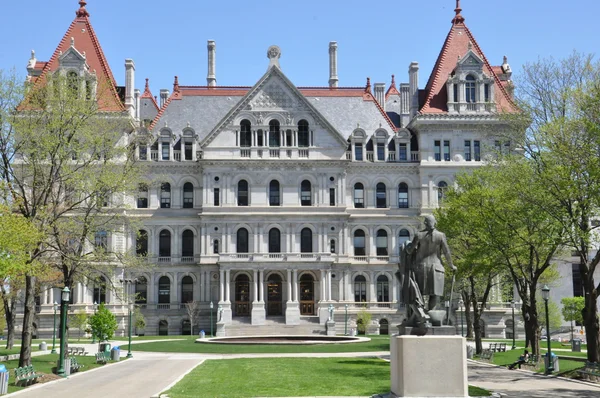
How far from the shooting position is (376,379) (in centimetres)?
2661

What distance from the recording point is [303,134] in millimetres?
67188

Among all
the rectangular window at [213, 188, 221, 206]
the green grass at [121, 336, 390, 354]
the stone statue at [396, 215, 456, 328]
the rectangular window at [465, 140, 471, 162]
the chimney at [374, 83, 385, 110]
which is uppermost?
the chimney at [374, 83, 385, 110]

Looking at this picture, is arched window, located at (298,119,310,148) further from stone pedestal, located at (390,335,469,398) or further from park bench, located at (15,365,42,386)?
stone pedestal, located at (390,335,469,398)

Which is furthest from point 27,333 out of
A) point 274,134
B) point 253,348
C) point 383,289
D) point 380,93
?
point 380,93

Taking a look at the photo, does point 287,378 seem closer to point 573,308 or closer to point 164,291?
point 164,291

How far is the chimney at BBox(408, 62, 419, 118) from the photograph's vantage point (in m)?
70.3

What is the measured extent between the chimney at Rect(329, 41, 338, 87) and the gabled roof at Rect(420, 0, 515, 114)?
32.1 ft

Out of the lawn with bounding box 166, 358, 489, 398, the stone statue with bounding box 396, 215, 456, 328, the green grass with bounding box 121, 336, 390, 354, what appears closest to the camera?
the stone statue with bounding box 396, 215, 456, 328

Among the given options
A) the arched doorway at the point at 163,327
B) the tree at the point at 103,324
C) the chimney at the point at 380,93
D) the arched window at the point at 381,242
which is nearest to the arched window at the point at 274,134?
the arched window at the point at 381,242

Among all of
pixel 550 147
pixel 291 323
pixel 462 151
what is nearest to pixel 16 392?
pixel 550 147

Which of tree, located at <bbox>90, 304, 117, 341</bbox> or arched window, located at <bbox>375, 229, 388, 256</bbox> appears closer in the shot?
tree, located at <bbox>90, 304, 117, 341</bbox>

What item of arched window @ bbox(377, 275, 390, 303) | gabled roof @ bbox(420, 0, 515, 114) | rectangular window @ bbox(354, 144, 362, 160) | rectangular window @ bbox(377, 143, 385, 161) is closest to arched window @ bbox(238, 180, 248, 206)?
rectangular window @ bbox(354, 144, 362, 160)

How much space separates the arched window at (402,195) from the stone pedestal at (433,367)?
5237 cm

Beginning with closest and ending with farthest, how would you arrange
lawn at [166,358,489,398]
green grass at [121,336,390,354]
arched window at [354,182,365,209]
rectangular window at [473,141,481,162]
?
lawn at [166,358,489,398] < green grass at [121,336,390,354] < rectangular window at [473,141,481,162] < arched window at [354,182,365,209]
